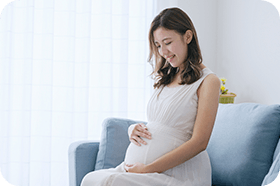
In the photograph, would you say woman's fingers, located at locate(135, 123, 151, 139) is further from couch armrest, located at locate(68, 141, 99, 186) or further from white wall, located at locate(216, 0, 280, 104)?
white wall, located at locate(216, 0, 280, 104)

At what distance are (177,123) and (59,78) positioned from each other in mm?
1444

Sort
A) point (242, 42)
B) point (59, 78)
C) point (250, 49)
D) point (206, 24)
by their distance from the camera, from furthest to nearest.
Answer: point (206, 24) < point (59, 78) < point (242, 42) < point (250, 49)

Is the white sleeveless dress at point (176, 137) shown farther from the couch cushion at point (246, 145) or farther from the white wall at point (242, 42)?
the white wall at point (242, 42)

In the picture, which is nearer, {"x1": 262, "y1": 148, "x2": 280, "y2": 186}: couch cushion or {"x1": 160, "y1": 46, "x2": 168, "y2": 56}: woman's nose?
{"x1": 262, "y1": 148, "x2": 280, "y2": 186}: couch cushion

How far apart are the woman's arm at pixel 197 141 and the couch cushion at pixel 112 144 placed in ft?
1.68

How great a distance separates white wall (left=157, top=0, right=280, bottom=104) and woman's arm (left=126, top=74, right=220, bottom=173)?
2.74 ft

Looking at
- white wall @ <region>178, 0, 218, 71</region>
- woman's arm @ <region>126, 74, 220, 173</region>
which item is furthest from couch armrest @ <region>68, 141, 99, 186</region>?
white wall @ <region>178, 0, 218, 71</region>

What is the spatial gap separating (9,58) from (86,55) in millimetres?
644

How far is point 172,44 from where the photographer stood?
1.15 m

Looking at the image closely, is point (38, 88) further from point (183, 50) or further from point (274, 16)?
point (274, 16)

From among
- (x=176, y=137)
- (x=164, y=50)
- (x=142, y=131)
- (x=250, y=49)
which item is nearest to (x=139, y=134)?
(x=142, y=131)

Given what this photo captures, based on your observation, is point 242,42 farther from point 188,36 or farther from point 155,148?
point 155,148

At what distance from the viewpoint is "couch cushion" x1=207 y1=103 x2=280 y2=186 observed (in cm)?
120

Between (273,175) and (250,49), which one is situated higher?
(250,49)
